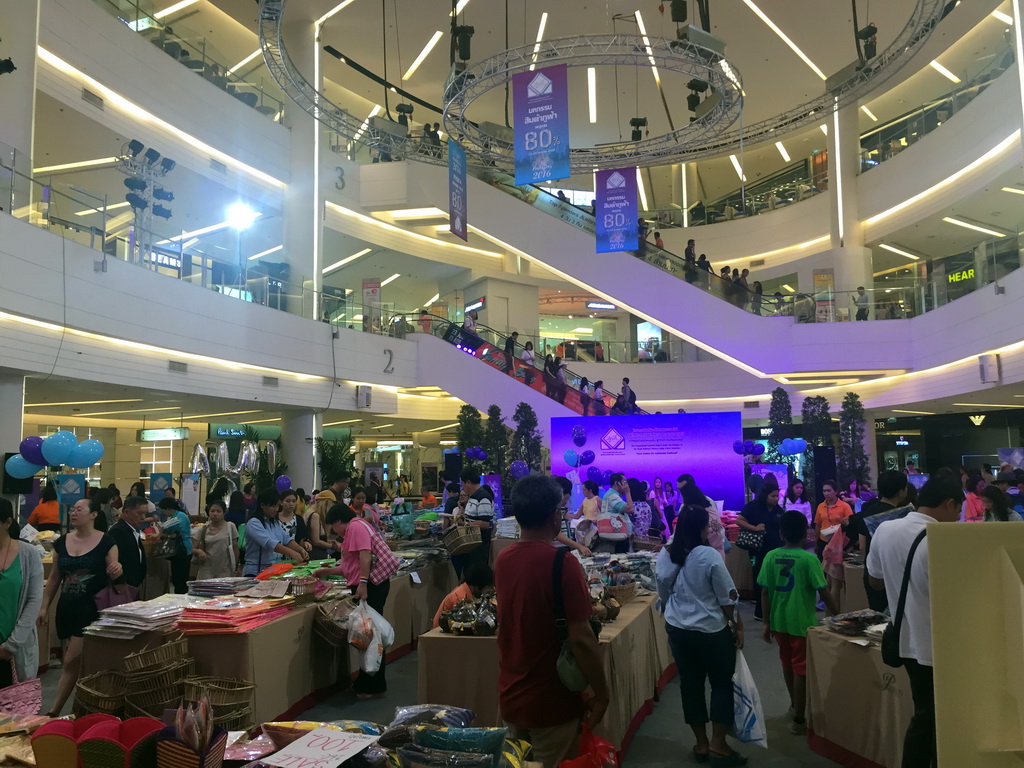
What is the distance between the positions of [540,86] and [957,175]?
10567 millimetres

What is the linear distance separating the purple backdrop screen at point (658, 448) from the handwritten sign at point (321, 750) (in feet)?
36.7

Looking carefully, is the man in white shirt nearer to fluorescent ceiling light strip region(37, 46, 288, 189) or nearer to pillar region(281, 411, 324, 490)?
fluorescent ceiling light strip region(37, 46, 288, 189)

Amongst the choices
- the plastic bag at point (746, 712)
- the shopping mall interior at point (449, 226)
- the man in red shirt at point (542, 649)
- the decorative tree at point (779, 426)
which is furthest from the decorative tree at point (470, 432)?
the man in red shirt at point (542, 649)

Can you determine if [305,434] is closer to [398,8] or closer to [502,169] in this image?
[502,169]

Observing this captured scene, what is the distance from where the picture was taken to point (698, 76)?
14.4 metres

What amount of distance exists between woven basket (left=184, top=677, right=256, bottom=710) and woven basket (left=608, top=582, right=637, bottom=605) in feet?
8.56

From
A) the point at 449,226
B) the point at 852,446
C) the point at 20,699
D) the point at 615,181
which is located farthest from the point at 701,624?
the point at 449,226

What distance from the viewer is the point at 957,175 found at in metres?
17.4

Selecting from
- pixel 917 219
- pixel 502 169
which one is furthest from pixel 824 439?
pixel 502 169

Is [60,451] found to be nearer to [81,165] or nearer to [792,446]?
[81,165]

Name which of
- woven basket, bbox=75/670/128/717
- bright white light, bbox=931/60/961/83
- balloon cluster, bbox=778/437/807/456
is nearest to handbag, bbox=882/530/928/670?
woven basket, bbox=75/670/128/717

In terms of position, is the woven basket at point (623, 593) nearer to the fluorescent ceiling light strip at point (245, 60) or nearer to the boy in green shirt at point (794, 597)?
the boy in green shirt at point (794, 597)

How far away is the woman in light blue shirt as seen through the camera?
455 centimetres

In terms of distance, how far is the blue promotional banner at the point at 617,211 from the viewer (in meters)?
16.0
